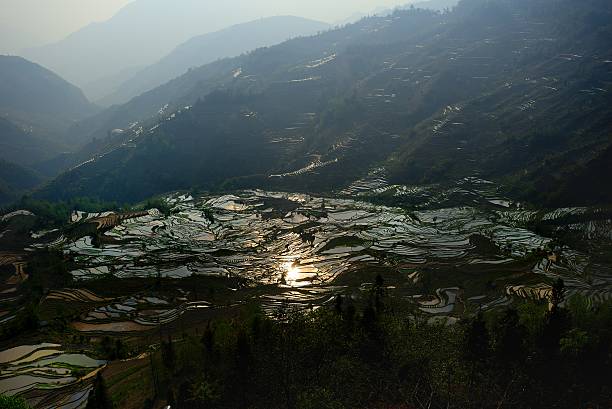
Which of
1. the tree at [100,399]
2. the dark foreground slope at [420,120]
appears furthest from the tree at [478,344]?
the dark foreground slope at [420,120]

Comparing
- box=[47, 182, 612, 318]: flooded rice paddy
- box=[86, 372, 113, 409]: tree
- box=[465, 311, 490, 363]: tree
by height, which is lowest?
box=[47, 182, 612, 318]: flooded rice paddy

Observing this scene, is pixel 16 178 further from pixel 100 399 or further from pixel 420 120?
pixel 100 399

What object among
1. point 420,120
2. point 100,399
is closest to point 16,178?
point 420,120

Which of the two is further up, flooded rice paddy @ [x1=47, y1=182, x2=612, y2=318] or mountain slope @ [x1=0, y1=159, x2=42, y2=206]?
mountain slope @ [x1=0, y1=159, x2=42, y2=206]

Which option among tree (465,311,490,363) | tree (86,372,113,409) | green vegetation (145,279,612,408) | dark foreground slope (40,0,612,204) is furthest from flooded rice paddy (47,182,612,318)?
tree (86,372,113,409)

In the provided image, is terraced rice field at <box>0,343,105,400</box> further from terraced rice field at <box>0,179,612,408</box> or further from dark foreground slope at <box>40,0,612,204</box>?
dark foreground slope at <box>40,0,612,204</box>

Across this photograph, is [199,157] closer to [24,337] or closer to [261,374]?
[24,337]

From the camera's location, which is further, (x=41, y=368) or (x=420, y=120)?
(x=420, y=120)

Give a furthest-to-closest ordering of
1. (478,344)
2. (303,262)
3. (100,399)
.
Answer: (303,262) → (478,344) → (100,399)
